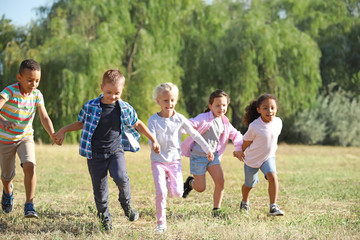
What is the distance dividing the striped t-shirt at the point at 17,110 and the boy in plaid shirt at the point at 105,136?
835 mm

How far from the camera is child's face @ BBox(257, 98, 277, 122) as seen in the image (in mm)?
5844

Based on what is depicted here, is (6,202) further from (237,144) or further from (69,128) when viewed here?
(237,144)

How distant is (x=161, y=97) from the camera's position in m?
5.32

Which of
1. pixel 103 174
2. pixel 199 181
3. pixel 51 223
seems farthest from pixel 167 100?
pixel 51 223

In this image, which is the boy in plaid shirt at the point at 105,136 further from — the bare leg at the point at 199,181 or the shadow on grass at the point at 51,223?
the bare leg at the point at 199,181

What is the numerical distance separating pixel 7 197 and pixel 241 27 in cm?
1789

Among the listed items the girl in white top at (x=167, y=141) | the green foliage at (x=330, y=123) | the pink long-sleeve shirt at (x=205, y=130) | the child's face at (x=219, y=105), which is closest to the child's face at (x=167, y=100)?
the girl in white top at (x=167, y=141)

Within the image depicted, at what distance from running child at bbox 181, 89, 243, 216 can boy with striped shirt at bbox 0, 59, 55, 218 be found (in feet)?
5.94

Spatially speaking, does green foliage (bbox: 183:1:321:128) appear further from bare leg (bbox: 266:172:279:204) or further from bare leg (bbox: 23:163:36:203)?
bare leg (bbox: 23:163:36:203)

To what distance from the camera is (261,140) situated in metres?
5.88

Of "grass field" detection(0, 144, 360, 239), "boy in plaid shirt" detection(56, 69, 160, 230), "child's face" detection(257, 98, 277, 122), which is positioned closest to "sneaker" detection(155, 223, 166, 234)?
"grass field" detection(0, 144, 360, 239)

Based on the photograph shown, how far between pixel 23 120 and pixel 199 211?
99.4 inches

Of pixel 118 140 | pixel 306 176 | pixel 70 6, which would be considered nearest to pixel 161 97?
pixel 118 140

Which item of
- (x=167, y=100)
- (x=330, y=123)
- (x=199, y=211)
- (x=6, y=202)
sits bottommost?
(x=199, y=211)
